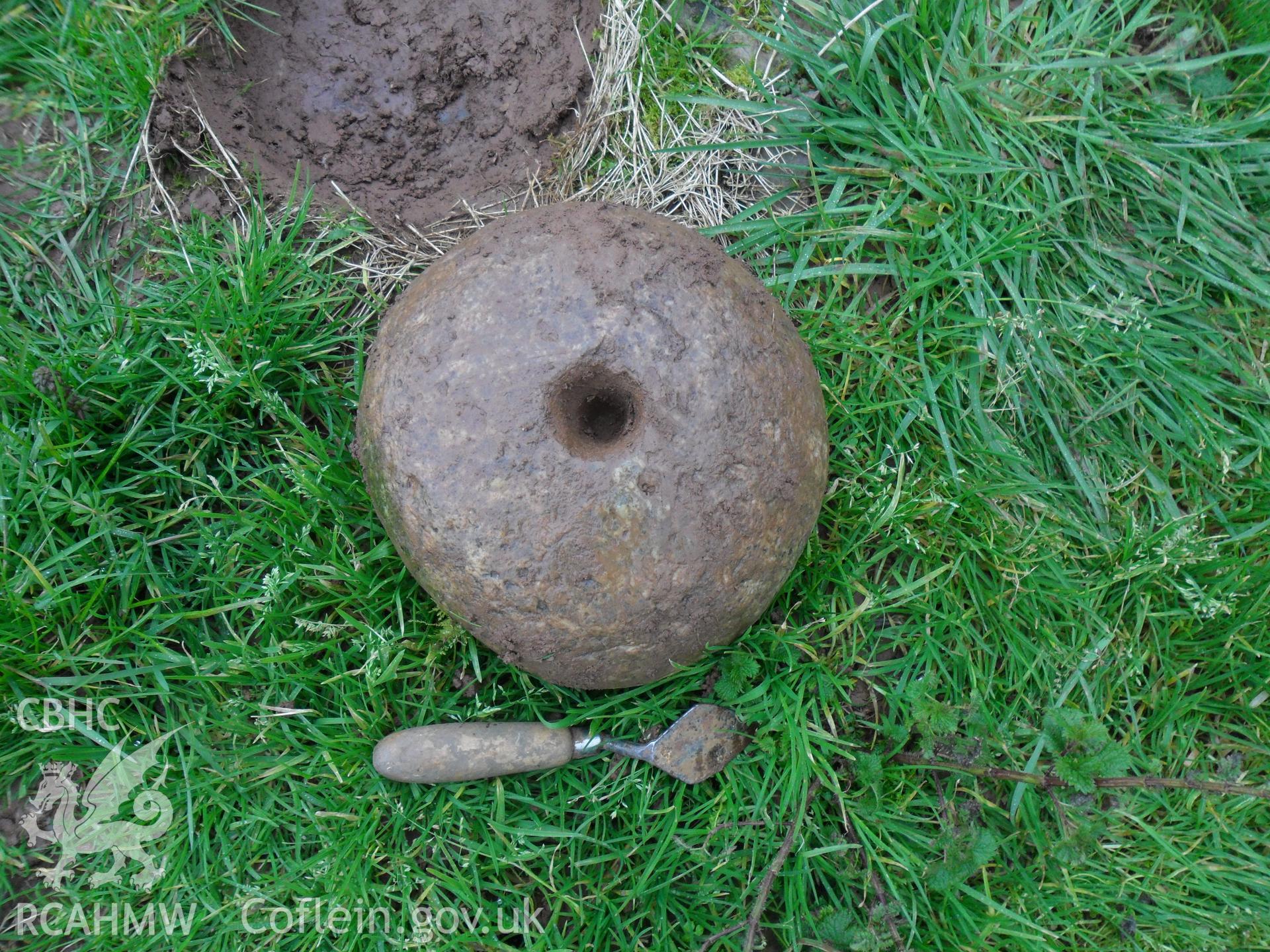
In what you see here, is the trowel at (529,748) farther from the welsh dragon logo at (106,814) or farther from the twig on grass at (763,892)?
the welsh dragon logo at (106,814)

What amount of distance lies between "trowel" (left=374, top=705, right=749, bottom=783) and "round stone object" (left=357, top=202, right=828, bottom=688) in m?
0.31

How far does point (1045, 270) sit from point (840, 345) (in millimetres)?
731

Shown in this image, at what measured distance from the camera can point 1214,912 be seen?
8.09ft

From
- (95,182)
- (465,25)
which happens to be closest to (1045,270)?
(465,25)

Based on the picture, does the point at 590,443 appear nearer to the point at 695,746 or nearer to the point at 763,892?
the point at 695,746

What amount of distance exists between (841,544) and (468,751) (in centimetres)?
116

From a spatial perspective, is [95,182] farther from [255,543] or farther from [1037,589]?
[1037,589]

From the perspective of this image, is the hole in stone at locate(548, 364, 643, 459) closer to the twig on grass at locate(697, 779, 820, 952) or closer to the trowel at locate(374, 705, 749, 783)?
the trowel at locate(374, 705, 749, 783)

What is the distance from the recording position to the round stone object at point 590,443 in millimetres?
1795

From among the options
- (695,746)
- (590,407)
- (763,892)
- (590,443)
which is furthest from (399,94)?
(763,892)

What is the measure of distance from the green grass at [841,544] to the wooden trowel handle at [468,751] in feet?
0.32

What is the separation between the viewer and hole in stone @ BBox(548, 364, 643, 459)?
1.81 meters

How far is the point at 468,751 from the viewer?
219 cm

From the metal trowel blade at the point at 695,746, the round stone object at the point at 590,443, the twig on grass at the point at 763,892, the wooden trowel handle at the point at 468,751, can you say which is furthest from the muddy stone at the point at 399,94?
the twig on grass at the point at 763,892
